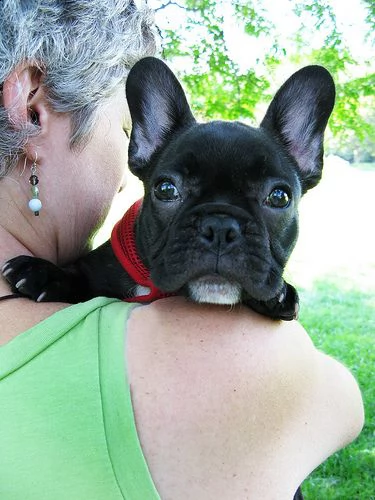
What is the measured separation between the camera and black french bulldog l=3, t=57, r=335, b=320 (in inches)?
63.5

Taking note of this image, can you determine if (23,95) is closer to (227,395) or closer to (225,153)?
(225,153)

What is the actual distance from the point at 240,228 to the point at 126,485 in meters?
0.68

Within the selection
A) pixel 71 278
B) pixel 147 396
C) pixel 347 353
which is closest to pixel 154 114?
pixel 71 278

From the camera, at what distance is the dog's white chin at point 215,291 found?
1.58m

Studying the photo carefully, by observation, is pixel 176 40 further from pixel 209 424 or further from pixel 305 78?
pixel 209 424

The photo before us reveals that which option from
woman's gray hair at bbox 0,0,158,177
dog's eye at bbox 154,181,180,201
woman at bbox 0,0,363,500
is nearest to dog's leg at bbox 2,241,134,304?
woman at bbox 0,0,363,500

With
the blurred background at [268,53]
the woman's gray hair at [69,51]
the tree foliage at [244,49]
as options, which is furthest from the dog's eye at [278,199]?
the tree foliage at [244,49]

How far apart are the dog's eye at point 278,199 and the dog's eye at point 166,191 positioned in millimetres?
267

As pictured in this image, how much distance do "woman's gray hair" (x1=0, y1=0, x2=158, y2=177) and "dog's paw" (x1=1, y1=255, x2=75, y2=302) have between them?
28 cm

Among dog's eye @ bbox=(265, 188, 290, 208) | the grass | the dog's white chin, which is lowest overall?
the grass

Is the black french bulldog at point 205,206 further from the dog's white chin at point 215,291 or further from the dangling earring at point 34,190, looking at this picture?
the dangling earring at point 34,190

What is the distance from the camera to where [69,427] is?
1.35 meters

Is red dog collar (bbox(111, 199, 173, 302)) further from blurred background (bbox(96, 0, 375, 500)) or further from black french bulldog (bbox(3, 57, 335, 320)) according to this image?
blurred background (bbox(96, 0, 375, 500))

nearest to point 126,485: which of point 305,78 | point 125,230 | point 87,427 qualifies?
point 87,427
